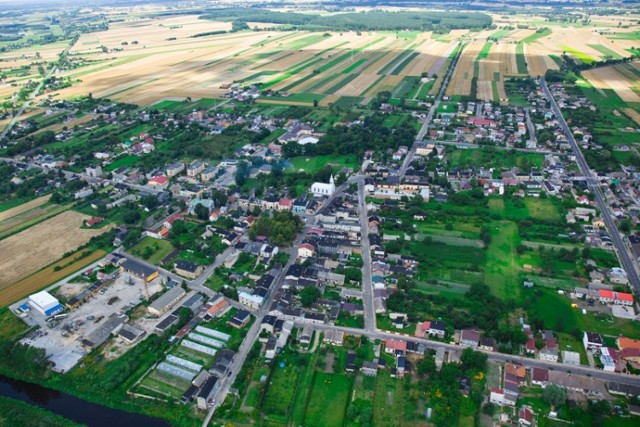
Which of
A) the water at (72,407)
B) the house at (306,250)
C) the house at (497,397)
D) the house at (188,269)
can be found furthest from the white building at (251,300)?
the house at (497,397)

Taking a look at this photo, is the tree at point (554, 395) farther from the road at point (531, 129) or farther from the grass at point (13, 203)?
the grass at point (13, 203)

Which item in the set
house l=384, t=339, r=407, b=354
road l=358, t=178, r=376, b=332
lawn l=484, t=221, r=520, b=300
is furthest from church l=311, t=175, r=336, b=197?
house l=384, t=339, r=407, b=354

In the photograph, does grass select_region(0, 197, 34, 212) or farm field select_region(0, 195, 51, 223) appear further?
grass select_region(0, 197, 34, 212)

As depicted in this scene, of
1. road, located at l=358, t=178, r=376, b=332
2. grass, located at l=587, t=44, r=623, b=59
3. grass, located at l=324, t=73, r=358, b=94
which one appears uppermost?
grass, located at l=587, t=44, r=623, b=59

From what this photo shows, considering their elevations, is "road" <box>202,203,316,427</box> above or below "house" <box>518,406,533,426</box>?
below

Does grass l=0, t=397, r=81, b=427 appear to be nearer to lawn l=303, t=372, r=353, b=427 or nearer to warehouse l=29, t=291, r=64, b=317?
warehouse l=29, t=291, r=64, b=317

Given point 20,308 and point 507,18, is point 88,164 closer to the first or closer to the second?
point 20,308

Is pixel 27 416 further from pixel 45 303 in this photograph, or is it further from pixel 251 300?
pixel 251 300
